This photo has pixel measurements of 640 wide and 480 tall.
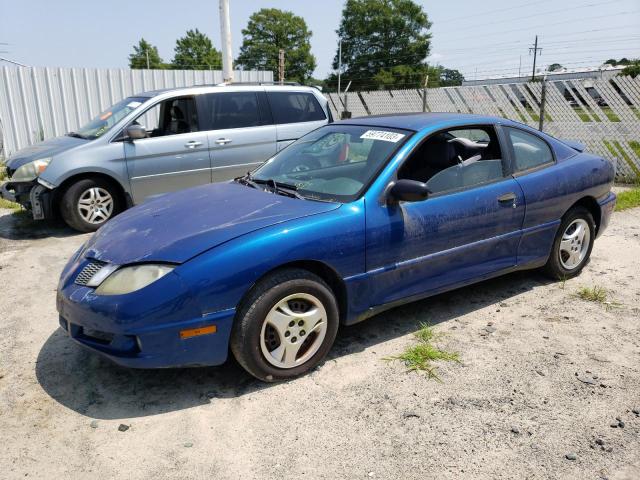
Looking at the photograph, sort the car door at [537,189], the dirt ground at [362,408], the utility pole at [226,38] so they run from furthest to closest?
1. the utility pole at [226,38]
2. the car door at [537,189]
3. the dirt ground at [362,408]

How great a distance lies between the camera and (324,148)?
4164mm

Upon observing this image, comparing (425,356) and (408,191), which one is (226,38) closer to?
(408,191)


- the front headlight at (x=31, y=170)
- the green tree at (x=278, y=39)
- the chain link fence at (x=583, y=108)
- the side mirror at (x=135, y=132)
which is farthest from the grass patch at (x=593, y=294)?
the green tree at (x=278, y=39)

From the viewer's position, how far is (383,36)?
6969 centimetres

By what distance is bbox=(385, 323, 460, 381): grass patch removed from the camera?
10.9 feet

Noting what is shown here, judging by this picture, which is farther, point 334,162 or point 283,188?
point 334,162

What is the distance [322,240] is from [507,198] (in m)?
1.66

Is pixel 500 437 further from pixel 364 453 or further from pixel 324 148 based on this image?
pixel 324 148

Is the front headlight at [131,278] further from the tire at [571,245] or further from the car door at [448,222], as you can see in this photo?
the tire at [571,245]

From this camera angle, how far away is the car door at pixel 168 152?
6.57m

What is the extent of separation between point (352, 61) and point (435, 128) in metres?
69.2

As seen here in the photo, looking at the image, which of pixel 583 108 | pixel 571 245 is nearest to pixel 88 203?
pixel 571 245

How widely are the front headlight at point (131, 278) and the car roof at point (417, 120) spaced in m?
2.03

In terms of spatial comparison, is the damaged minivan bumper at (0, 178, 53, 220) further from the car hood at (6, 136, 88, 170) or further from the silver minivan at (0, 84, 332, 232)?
the car hood at (6, 136, 88, 170)
